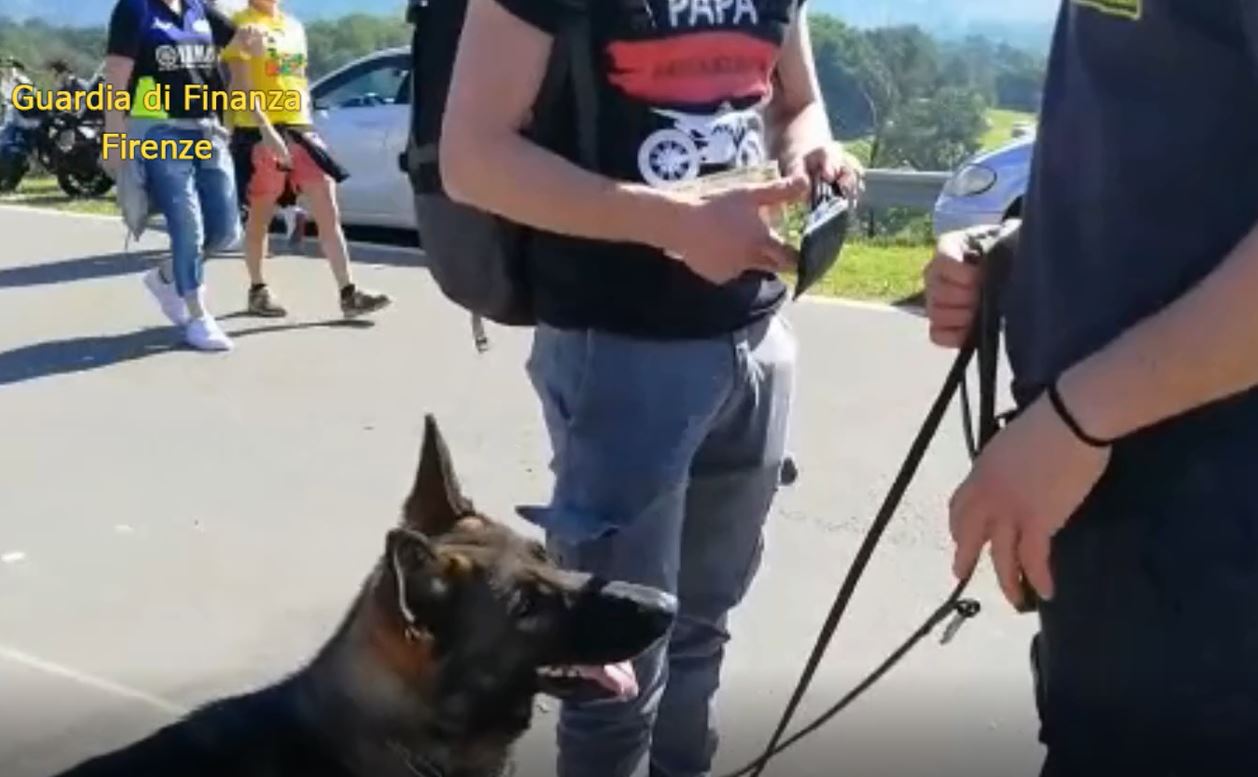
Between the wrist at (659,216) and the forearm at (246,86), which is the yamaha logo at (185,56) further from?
the wrist at (659,216)

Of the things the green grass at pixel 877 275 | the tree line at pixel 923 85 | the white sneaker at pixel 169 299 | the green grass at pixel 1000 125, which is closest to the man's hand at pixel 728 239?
the tree line at pixel 923 85

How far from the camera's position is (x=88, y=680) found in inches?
193

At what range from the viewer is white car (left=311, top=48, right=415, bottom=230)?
14023mm

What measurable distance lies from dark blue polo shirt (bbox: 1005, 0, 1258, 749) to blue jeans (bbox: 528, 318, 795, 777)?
970mm

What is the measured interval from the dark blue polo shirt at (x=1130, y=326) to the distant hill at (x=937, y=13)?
23 cm

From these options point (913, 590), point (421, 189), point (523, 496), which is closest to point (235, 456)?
point (523, 496)

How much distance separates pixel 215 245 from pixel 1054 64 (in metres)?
7.83

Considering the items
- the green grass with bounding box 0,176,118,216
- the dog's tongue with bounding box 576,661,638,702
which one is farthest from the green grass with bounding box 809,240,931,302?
the dog's tongue with bounding box 576,661,638,702

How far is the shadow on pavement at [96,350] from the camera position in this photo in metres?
8.66

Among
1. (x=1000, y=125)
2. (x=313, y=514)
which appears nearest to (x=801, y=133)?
(x=313, y=514)

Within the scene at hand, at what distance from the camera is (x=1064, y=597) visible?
1.90m

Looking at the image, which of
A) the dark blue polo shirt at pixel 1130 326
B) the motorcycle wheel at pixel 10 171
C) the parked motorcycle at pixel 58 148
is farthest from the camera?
the motorcycle wheel at pixel 10 171

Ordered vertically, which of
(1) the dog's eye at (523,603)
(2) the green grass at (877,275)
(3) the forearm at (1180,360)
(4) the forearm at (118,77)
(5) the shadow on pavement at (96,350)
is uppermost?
(3) the forearm at (1180,360)

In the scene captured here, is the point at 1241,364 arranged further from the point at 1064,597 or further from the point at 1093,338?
the point at 1064,597
